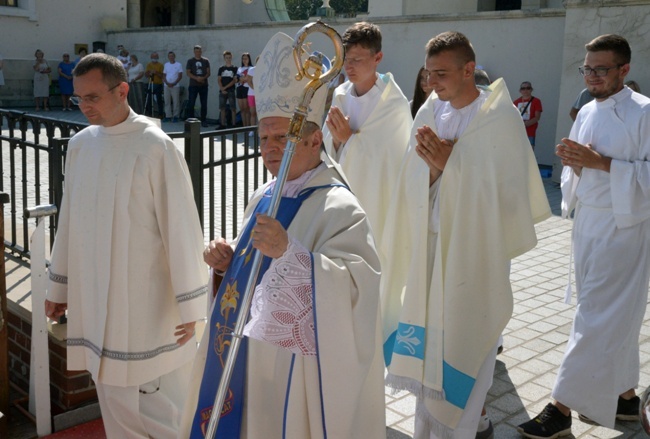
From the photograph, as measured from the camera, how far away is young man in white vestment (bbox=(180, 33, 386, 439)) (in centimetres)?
244

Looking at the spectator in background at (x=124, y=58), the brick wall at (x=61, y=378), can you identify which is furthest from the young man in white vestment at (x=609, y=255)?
the spectator in background at (x=124, y=58)

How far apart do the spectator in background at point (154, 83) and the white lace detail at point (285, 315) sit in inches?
876

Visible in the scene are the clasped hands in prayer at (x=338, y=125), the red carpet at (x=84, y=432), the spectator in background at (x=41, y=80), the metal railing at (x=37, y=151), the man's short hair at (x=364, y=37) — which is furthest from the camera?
the spectator in background at (x=41, y=80)

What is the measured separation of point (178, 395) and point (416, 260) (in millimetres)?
1458

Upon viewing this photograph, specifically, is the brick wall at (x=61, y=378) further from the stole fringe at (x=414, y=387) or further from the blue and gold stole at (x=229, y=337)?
the stole fringe at (x=414, y=387)

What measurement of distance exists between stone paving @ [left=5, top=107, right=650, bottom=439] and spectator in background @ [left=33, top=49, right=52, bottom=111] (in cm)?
2136

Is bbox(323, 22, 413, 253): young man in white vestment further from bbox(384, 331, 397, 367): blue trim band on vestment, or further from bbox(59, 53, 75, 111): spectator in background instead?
bbox(59, 53, 75, 111): spectator in background

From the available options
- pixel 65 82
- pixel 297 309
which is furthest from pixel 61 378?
pixel 65 82

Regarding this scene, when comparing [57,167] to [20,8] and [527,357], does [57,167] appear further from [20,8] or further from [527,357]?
[20,8]

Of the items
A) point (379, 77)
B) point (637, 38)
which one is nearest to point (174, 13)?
point (637, 38)

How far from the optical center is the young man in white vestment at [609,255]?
13.5ft

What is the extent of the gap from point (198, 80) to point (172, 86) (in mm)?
1286

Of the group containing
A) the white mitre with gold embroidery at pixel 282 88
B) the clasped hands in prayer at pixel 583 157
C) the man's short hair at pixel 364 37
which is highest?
the man's short hair at pixel 364 37

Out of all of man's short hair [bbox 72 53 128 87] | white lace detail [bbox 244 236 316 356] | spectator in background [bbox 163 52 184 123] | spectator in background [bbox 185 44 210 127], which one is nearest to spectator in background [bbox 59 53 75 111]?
spectator in background [bbox 163 52 184 123]
